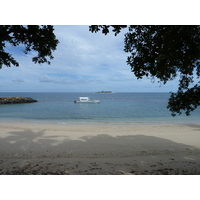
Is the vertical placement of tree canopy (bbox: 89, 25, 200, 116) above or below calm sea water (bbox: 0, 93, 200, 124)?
above

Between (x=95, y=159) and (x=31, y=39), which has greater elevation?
(x=31, y=39)

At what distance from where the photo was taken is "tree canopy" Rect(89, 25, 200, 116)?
3.99 meters

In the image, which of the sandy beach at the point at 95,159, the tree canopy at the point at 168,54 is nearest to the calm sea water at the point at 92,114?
the sandy beach at the point at 95,159

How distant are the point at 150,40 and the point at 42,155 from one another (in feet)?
20.3

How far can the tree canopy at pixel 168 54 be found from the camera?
399 cm

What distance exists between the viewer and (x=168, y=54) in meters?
3.98

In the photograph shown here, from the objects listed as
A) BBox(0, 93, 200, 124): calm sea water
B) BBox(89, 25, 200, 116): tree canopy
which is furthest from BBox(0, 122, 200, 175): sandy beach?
BBox(0, 93, 200, 124): calm sea water

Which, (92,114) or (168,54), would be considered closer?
(168,54)

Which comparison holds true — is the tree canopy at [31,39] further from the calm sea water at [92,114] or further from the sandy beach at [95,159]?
the calm sea water at [92,114]

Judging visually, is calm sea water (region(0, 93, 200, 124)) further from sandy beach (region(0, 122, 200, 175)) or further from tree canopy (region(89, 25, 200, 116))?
tree canopy (region(89, 25, 200, 116))

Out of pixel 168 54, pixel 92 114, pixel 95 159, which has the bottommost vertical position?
pixel 92 114

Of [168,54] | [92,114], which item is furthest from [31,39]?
[92,114]

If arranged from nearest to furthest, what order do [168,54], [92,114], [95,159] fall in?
1. [168,54]
2. [95,159]
3. [92,114]

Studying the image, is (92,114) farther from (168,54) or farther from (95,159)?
(168,54)
